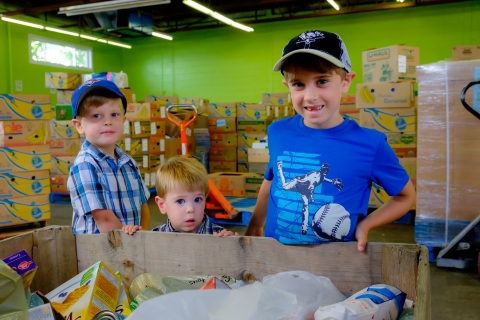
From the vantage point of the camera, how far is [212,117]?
9.70 meters

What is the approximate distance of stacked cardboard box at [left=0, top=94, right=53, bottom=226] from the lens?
15.4 ft

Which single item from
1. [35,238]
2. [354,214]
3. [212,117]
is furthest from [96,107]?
[212,117]

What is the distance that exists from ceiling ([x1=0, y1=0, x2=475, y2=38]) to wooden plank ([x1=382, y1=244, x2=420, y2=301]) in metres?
9.35

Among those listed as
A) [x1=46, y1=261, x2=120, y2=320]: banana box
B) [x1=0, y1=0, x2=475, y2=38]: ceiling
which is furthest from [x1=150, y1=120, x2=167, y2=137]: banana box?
[x1=46, y1=261, x2=120, y2=320]: banana box

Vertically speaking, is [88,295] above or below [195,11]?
below

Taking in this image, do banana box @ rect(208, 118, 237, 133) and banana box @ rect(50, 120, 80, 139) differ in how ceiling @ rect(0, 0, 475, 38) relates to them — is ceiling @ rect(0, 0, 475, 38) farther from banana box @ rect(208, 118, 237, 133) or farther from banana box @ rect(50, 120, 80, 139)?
banana box @ rect(50, 120, 80, 139)

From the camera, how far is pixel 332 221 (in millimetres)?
1264

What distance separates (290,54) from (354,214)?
1.61 ft

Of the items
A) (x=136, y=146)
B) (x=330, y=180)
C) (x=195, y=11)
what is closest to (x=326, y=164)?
(x=330, y=180)

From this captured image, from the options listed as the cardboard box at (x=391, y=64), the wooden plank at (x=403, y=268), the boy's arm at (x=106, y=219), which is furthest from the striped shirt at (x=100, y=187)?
the cardboard box at (x=391, y=64)

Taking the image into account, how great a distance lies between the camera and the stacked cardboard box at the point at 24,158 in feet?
15.4

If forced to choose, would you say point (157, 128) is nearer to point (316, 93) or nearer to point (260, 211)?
point (260, 211)

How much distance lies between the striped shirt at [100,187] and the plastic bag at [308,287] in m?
0.80

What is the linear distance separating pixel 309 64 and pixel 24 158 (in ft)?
14.3
